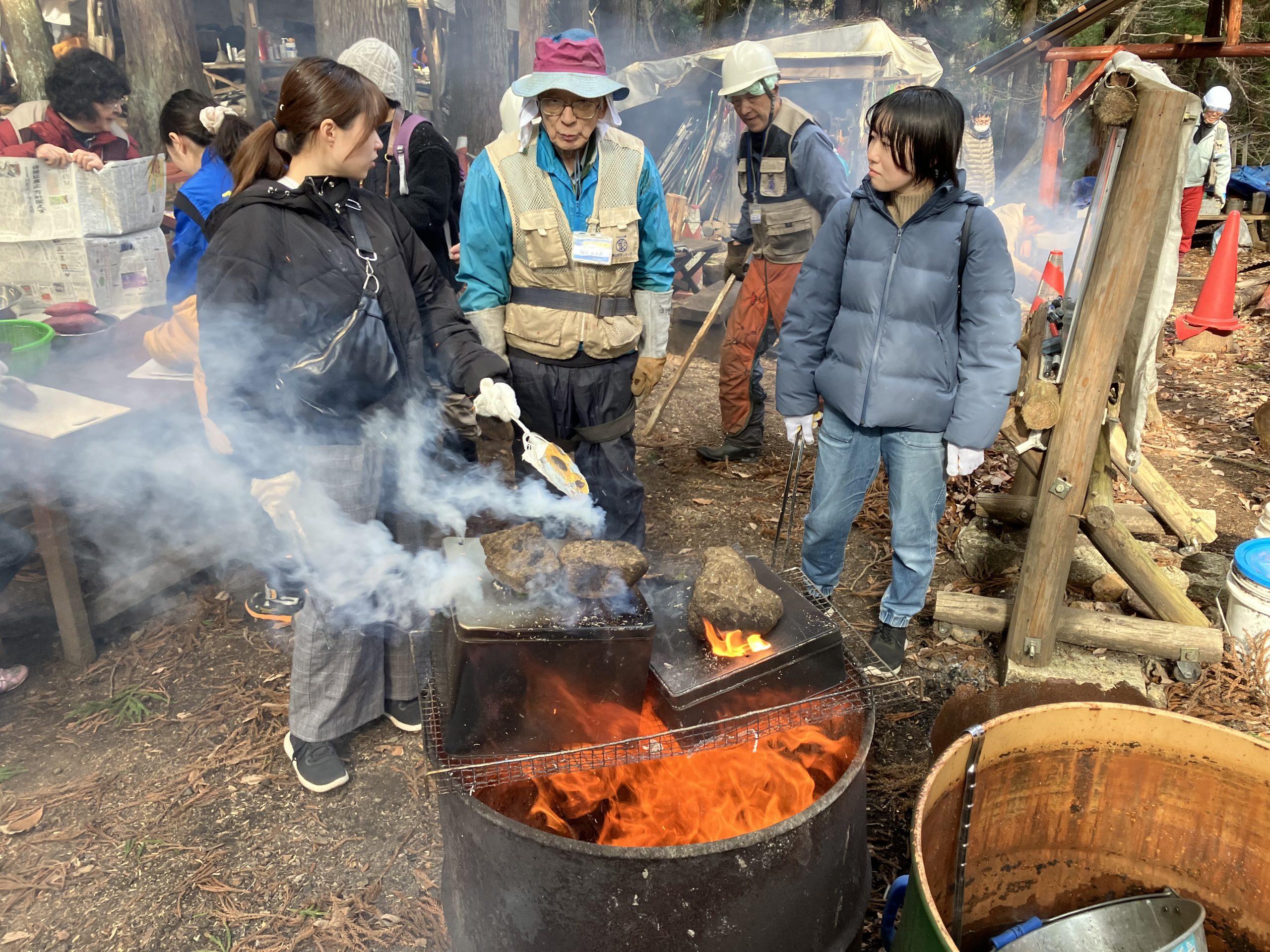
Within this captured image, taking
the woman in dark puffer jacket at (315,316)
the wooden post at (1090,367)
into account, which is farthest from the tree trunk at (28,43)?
the wooden post at (1090,367)

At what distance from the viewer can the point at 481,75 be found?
405 inches

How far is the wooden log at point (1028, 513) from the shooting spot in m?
5.39

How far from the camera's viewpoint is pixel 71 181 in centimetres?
496

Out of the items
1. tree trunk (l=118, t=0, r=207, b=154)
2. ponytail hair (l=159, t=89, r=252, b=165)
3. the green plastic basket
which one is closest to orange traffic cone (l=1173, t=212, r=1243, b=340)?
ponytail hair (l=159, t=89, r=252, b=165)

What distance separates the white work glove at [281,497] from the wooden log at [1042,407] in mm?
3159

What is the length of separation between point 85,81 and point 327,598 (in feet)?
15.5

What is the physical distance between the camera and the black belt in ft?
14.0

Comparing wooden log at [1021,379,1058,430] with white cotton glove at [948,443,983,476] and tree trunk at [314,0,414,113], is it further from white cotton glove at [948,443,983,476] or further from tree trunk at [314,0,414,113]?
tree trunk at [314,0,414,113]

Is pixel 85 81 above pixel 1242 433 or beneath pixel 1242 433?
above

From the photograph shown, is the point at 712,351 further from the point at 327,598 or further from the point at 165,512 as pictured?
the point at 327,598

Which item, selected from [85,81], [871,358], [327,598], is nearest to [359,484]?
[327,598]

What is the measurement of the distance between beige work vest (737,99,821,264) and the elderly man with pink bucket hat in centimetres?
212

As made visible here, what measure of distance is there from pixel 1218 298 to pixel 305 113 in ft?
34.1

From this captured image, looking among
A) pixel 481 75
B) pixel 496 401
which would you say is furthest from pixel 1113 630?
pixel 481 75
